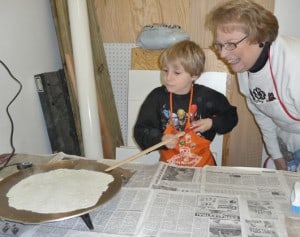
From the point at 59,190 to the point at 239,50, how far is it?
0.81 meters

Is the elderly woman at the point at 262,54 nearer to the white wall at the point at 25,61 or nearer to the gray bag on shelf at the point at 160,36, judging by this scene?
the gray bag on shelf at the point at 160,36

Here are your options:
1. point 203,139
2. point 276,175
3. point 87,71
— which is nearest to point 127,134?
point 87,71

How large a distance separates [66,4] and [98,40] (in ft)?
1.10

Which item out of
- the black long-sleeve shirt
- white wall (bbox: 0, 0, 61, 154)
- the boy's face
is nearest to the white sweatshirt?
the black long-sleeve shirt

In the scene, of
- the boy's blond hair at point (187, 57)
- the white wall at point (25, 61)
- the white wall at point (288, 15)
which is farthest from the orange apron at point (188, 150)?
the white wall at point (288, 15)

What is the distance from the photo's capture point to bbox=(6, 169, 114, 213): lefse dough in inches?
30.7

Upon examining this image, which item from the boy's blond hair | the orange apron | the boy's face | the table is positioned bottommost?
the orange apron

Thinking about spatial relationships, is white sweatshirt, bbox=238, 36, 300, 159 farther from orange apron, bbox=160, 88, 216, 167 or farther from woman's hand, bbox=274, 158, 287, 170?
orange apron, bbox=160, 88, 216, 167

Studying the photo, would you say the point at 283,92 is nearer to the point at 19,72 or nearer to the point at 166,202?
the point at 166,202

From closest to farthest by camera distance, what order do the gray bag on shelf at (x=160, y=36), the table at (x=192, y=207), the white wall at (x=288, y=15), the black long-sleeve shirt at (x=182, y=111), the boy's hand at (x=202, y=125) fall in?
the table at (x=192, y=207), the boy's hand at (x=202, y=125), the black long-sleeve shirt at (x=182, y=111), the gray bag on shelf at (x=160, y=36), the white wall at (x=288, y=15)

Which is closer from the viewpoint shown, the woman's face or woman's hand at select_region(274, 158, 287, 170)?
the woman's face

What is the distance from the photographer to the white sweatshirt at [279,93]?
1171 mm

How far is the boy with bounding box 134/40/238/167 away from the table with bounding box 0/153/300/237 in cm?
28

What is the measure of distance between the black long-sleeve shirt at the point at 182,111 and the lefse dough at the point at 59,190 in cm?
47
